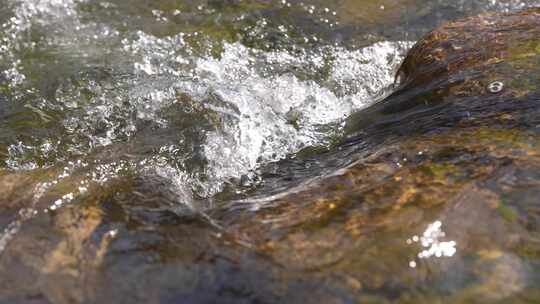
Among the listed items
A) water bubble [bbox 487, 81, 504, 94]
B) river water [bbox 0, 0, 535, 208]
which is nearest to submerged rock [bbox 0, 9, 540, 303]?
water bubble [bbox 487, 81, 504, 94]

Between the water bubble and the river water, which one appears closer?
the water bubble

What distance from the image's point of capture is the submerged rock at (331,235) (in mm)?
2248

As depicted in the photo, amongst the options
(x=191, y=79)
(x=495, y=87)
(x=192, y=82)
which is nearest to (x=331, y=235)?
(x=495, y=87)

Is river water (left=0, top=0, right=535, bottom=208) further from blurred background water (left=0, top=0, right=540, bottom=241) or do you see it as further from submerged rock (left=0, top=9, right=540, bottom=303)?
submerged rock (left=0, top=9, right=540, bottom=303)

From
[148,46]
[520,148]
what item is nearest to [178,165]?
[520,148]

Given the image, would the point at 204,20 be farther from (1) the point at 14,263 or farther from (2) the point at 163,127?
(1) the point at 14,263

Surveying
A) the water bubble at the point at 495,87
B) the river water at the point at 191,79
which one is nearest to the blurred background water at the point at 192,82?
the river water at the point at 191,79

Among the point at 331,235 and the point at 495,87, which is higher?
the point at 495,87

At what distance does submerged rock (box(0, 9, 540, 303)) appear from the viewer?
2248mm

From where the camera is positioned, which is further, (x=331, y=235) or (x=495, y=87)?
(x=495, y=87)

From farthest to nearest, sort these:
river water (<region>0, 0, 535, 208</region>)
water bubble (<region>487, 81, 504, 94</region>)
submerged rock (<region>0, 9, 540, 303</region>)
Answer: river water (<region>0, 0, 535, 208</region>)
water bubble (<region>487, 81, 504, 94</region>)
submerged rock (<region>0, 9, 540, 303</region>)

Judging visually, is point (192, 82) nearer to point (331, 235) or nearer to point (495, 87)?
point (495, 87)

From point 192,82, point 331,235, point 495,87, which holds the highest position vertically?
point 192,82

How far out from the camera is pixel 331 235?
8.07 feet
